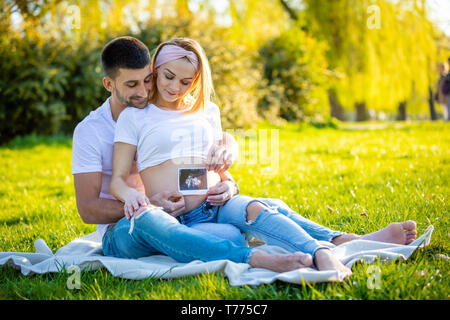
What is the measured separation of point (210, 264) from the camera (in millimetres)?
2094

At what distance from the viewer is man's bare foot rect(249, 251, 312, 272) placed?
2018mm

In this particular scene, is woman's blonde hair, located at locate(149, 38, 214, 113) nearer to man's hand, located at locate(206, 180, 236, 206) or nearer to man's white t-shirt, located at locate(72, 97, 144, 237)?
man's white t-shirt, located at locate(72, 97, 144, 237)

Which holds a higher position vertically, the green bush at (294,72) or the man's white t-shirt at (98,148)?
the green bush at (294,72)

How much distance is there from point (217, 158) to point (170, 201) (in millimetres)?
360

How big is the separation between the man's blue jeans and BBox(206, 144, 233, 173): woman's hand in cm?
20

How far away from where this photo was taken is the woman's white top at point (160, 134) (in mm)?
2508

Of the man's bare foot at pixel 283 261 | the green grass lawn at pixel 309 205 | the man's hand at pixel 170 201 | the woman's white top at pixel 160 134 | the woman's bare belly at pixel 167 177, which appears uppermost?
the woman's white top at pixel 160 134

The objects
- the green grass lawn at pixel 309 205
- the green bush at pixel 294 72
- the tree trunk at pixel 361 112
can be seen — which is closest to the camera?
the green grass lawn at pixel 309 205

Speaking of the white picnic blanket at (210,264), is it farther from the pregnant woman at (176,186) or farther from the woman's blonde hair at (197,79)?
the woman's blonde hair at (197,79)

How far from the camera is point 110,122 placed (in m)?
2.71

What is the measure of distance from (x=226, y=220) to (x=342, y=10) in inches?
510

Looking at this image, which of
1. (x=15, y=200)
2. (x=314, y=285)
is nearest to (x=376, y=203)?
(x=314, y=285)

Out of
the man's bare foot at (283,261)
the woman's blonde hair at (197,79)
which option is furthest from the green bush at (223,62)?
the man's bare foot at (283,261)

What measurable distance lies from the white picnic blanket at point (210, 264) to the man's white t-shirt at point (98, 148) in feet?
1.27
